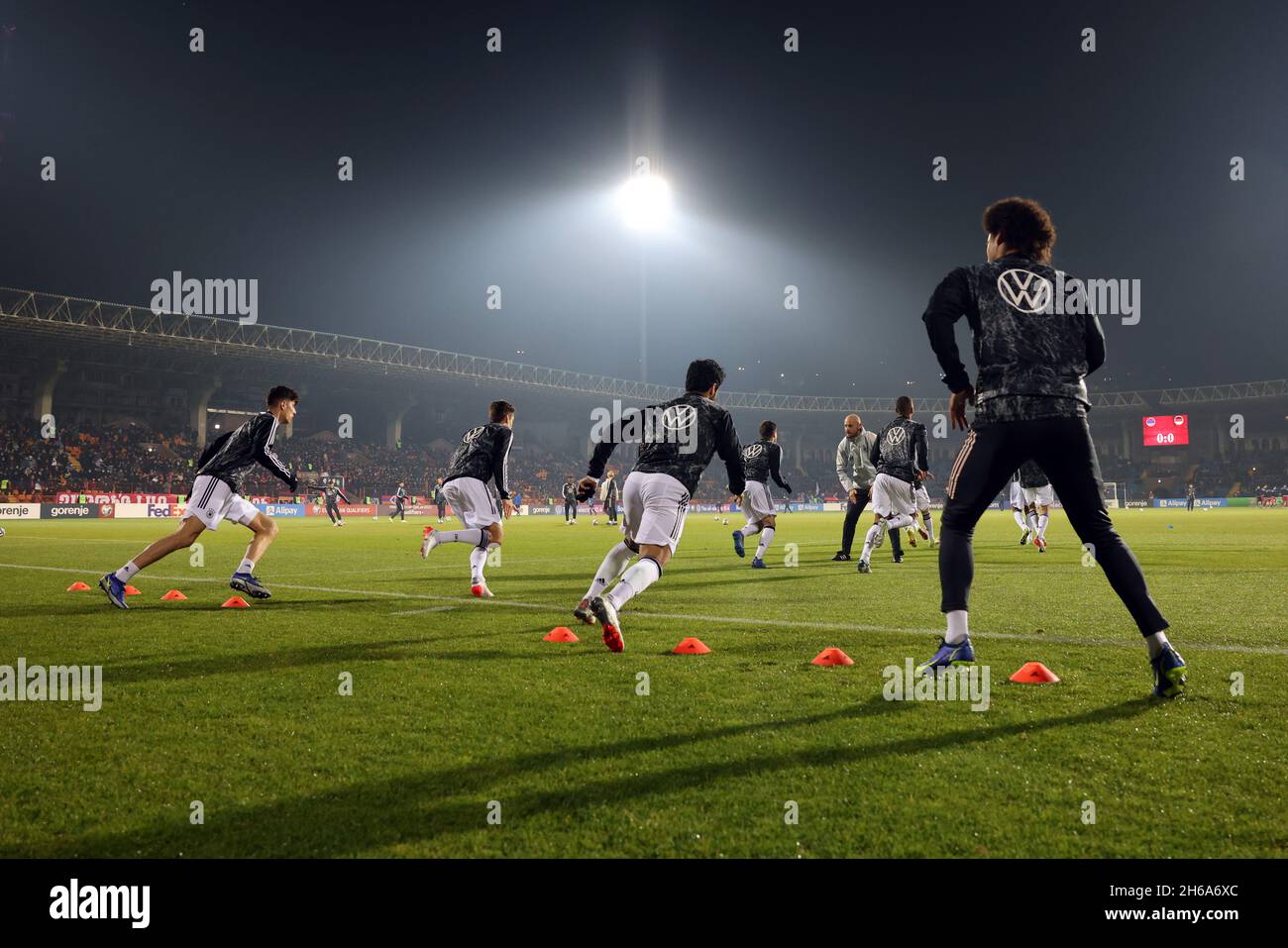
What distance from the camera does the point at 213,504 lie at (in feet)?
25.6

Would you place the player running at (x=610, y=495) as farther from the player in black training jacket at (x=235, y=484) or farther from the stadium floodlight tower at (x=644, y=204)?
the stadium floodlight tower at (x=644, y=204)

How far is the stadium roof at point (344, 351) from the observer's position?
138 ft

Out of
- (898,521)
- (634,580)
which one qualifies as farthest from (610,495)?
(634,580)

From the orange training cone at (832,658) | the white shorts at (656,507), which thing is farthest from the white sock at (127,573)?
the orange training cone at (832,658)

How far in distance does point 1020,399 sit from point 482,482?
617 cm

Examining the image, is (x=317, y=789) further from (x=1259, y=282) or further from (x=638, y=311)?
(x=1259, y=282)

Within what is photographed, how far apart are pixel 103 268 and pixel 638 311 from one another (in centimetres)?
3736

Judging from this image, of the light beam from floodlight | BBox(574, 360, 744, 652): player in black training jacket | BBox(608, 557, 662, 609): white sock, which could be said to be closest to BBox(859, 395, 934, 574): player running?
BBox(574, 360, 744, 652): player in black training jacket

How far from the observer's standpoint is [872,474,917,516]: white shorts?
1162 centimetres

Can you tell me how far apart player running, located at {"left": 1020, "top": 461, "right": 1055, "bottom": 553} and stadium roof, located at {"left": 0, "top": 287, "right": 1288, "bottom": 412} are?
42.9m

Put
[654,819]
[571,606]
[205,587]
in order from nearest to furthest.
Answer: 1. [654,819]
2. [571,606]
3. [205,587]

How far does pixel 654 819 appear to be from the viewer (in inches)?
90.4

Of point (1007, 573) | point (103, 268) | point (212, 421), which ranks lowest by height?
Answer: point (1007, 573)
